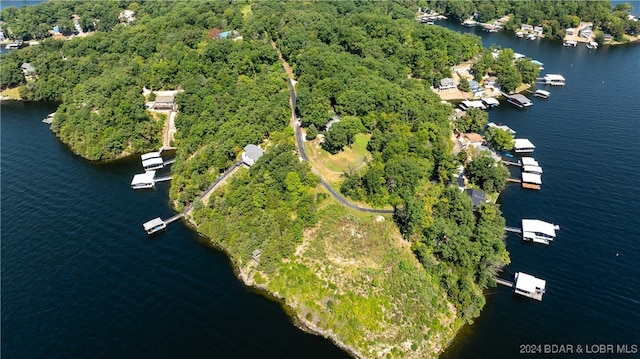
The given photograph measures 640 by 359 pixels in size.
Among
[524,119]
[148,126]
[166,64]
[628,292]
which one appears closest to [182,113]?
[148,126]

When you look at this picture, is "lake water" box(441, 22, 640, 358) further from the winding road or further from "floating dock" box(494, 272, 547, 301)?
the winding road

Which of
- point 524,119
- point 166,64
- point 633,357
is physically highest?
A: point 166,64

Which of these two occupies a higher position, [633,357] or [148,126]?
[148,126]

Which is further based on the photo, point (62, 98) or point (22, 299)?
point (62, 98)

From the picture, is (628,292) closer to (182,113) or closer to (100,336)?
(100,336)

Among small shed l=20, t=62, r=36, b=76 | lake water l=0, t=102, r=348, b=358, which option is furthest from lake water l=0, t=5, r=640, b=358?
small shed l=20, t=62, r=36, b=76

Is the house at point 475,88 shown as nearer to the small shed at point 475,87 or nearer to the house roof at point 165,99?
the small shed at point 475,87

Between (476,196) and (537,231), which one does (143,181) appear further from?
(537,231)

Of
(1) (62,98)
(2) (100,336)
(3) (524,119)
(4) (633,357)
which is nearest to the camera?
(4) (633,357)

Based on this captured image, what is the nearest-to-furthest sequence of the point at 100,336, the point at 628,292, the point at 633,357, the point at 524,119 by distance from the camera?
the point at 633,357 → the point at 100,336 → the point at 628,292 → the point at 524,119
